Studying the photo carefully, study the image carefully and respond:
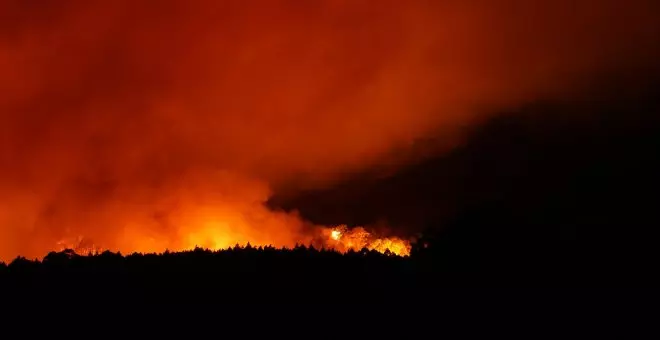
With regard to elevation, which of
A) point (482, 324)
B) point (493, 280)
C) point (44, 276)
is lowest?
point (482, 324)

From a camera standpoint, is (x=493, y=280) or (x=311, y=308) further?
(x=493, y=280)

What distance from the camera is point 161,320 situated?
11102 millimetres

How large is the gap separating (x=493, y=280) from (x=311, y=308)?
3.50 metres

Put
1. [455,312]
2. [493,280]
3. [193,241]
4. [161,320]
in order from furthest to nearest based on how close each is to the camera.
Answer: [193,241] → [493,280] → [455,312] → [161,320]

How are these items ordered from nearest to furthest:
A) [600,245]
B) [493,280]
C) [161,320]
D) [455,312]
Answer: [161,320]
[455,312]
[493,280]
[600,245]

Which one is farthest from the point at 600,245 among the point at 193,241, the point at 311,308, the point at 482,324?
the point at 193,241

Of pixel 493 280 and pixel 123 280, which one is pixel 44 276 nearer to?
pixel 123 280

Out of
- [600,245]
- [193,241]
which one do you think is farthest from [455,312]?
[193,241]

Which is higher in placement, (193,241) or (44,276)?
(193,241)

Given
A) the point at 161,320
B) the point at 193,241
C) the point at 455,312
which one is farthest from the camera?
the point at 193,241

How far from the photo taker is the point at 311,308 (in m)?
11.6

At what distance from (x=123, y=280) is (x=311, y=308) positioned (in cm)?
330

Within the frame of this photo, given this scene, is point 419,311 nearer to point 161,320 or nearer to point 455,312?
point 455,312

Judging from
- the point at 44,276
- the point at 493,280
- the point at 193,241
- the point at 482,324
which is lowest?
the point at 482,324
